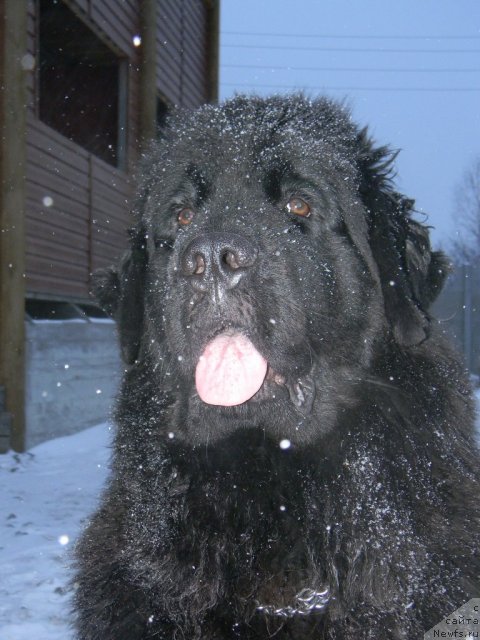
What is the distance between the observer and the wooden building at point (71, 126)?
6367 mm

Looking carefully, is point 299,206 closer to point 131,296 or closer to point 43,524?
point 131,296

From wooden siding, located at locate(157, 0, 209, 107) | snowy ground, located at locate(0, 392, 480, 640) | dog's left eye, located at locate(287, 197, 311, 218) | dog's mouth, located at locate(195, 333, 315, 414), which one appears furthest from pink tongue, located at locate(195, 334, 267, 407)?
wooden siding, located at locate(157, 0, 209, 107)

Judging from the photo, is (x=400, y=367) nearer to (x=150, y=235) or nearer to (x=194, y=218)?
(x=194, y=218)

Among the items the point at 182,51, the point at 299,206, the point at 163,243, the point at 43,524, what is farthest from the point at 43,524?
the point at 182,51

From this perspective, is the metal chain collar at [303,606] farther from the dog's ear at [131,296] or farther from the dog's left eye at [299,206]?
the dog's left eye at [299,206]

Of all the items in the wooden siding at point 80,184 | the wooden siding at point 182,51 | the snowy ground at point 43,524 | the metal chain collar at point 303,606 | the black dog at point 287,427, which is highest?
the wooden siding at point 182,51

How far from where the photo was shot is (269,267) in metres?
2.42

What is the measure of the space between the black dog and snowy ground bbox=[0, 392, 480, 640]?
0.67 meters

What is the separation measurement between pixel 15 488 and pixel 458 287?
990 centimetres

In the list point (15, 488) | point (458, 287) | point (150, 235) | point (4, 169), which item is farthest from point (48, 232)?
point (458, 287)

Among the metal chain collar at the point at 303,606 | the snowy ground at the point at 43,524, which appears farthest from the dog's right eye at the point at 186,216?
the snowy ground at the point at 43,524

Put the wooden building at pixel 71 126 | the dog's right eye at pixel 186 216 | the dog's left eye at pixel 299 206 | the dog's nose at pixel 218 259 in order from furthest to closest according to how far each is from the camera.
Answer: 1. the wooden building at pixel 71 126
2. the dog's right eye at pixel 186 216
3. the dog's left eye at pixel 299 206
4. the dog's nose at pixel 218 259

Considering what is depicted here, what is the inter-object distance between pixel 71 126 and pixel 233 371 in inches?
364

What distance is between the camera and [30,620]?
335cm
